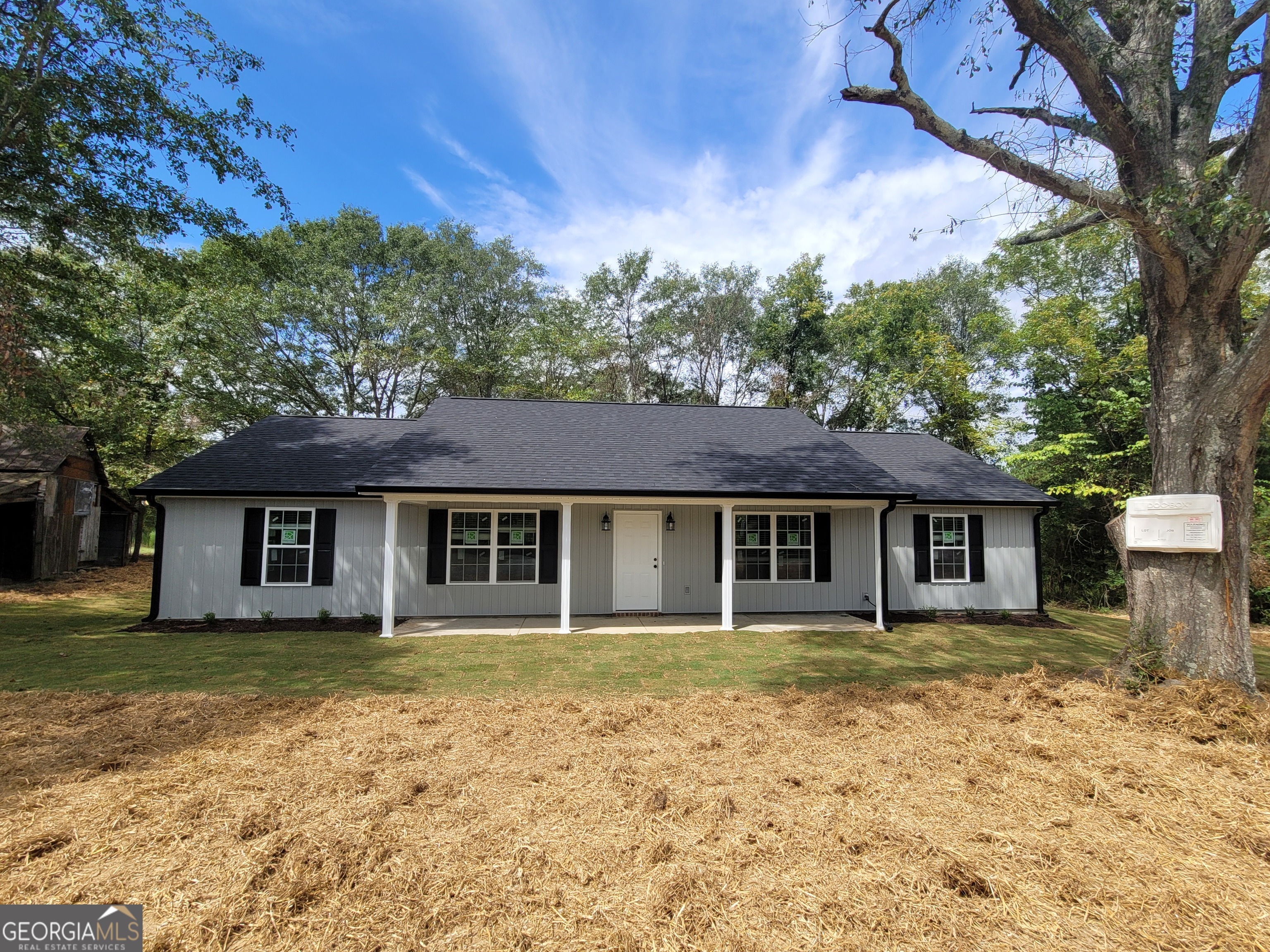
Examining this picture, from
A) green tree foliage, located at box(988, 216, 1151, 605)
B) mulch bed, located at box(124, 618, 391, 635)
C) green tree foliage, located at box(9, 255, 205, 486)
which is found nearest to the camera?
mulch bed, located at box(124, 618, 391, 635)

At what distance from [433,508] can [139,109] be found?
8.10 m

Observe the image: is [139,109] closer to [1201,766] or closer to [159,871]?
[159,871]

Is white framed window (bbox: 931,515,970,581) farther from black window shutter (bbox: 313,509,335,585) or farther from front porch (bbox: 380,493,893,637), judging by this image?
black window shutter (bbox: 313,509,335,585)

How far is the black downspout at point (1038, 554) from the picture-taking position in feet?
38.6

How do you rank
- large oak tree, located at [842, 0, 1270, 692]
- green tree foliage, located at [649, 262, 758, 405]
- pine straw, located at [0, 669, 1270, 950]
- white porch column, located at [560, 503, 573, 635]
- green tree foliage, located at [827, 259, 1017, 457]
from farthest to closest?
1. green tree foliage, located at [649, 262, 758, 405]
2. green tree foliage, located at [827, 259, 1017, 457]
3. white porch column, located at [560, 503, 573, 635]
4. large oak tree, located at [842, 0, 1270, 692]
5. pine straw, located at [0, 669, 1270, 950]

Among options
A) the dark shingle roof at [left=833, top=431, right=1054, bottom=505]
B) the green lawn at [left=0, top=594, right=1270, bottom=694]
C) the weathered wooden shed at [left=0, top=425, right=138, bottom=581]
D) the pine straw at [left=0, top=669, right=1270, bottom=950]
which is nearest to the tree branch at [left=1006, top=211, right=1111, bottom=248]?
the pine straw at [left=0, top=669, right=1270, bottom=950]

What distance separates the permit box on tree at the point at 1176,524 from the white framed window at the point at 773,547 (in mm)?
6393

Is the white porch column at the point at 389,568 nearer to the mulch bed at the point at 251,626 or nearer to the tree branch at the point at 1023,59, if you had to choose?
the mulch bed at the point at 251,626

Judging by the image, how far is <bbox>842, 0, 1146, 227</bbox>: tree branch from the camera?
5.09m

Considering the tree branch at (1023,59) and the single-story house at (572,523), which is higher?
the tree branch at (1023,59)

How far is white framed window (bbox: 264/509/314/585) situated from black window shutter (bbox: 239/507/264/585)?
73 mm

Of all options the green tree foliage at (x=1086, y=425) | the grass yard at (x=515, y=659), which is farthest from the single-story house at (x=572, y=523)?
the green tree foliage at (x=1086, y=425)

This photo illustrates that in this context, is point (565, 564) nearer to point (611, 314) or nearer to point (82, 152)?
point (82, 152)

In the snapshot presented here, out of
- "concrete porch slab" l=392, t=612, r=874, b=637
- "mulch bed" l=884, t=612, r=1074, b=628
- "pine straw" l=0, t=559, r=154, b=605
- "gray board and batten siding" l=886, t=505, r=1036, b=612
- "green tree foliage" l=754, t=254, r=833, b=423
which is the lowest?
"mulch bed" l=884, t=612, r=1074, b=628
